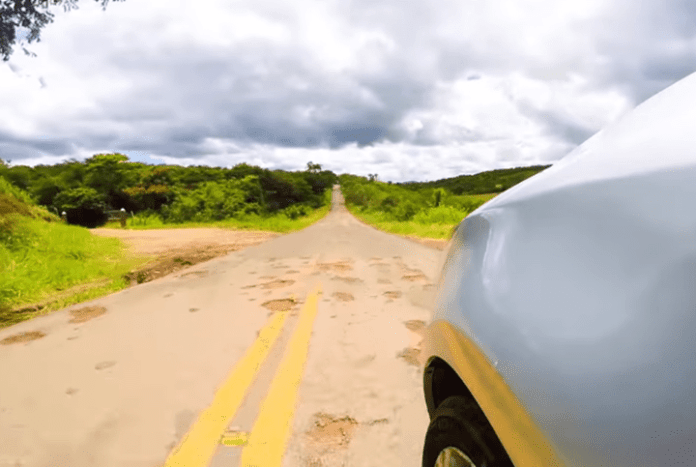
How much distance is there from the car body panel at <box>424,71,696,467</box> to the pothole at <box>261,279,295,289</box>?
15.6 feet

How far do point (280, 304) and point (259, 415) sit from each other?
239cm

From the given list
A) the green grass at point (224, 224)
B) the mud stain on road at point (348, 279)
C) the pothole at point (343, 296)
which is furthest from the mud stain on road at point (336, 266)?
the green grass at point (224, 224)

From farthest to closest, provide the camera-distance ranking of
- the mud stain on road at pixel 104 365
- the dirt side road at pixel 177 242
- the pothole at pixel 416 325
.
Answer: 1. the dirt side road at pixel 177 242
2. the pothole at pixel 416 325
3. the mud stain on road at pixel 104 365

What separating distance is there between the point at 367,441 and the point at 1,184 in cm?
869

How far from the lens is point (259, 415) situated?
2320mm

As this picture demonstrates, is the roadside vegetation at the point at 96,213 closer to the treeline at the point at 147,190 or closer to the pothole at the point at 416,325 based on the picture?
the treeline at the point at 147,190

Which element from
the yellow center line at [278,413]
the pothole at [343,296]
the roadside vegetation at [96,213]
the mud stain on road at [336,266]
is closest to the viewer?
the yellow center line at [278,413]

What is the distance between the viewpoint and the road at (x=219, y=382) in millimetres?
2033

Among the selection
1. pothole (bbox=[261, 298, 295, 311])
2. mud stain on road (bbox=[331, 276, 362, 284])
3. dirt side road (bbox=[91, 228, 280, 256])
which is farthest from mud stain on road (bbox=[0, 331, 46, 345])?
dirt side road (bbox=[91, 228, 280, 256])

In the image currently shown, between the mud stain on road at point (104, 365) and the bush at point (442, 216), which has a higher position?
the bush at point (442, 216)

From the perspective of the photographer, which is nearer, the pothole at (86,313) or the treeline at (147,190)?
the pothole at (86,313)

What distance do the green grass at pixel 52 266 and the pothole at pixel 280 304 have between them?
8.75 feet

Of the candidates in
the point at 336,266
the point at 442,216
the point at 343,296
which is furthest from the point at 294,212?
the point at 343,296

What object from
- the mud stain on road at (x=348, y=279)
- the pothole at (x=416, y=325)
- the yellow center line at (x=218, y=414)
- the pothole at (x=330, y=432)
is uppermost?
the mud stain on road at (x=348, y=279)
